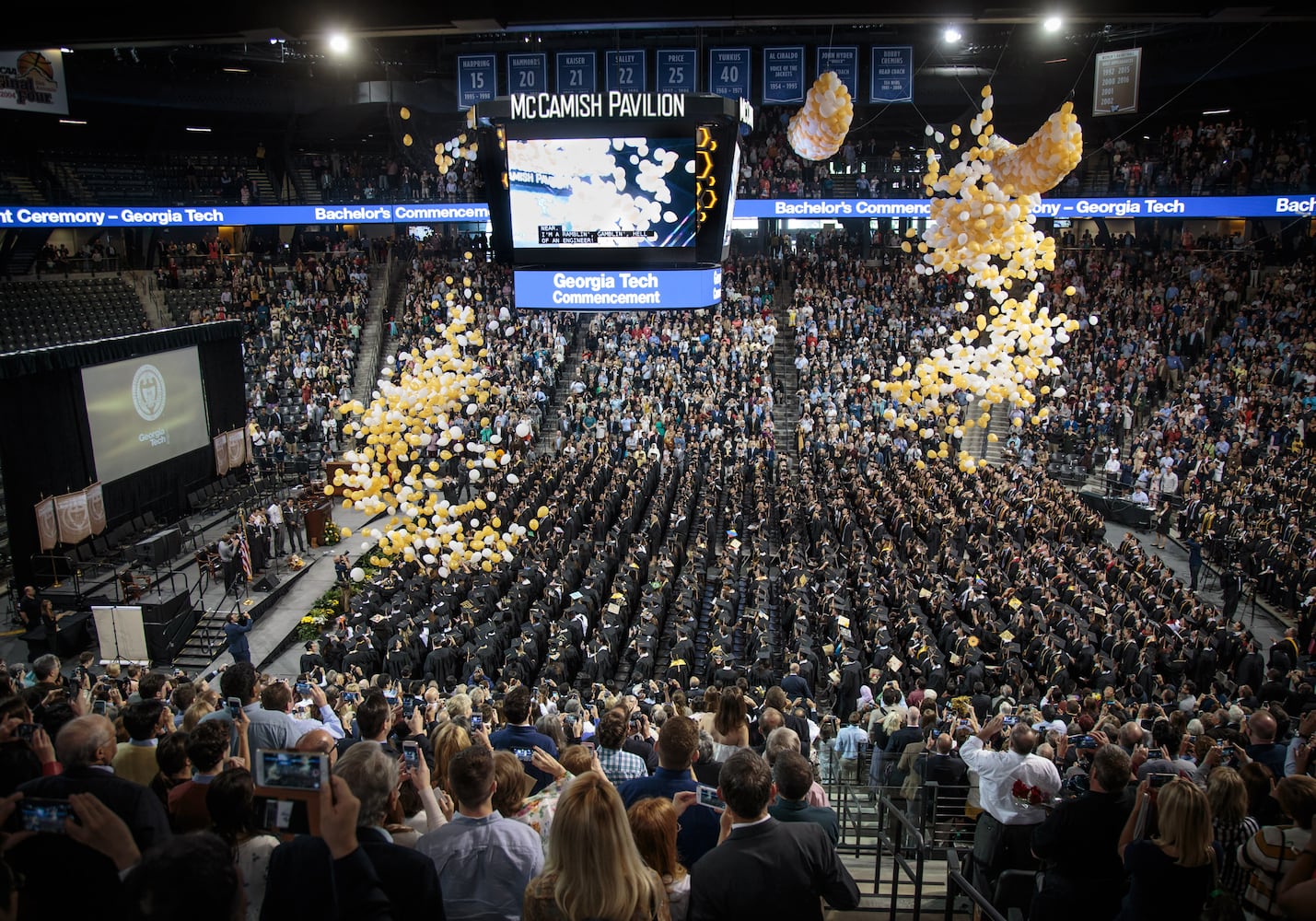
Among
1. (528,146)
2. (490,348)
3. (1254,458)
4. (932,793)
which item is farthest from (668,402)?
(932,793)

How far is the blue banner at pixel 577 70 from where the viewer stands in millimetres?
24938

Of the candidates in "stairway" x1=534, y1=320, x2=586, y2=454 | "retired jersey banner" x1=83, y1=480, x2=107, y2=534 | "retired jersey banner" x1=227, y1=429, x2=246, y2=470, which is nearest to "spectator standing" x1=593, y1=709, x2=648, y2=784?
"retired jersey banner" x1=83, y1=480, x2=107, y2=534

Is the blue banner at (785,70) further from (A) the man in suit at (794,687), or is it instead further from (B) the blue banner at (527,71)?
(A) the man in suit at (794,687)

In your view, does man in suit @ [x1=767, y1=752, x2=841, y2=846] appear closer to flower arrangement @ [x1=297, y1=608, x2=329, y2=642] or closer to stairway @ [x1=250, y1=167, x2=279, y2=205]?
flower arrangement @ [x1=297, y1=608, x2=329, y2=642]

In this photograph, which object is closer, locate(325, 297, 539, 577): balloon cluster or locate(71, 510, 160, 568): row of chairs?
locate(325, 297, 539, 577): balloon cluster

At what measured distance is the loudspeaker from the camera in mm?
17859

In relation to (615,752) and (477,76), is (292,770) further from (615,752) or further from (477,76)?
(477,76)

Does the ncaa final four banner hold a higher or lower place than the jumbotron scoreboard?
higher

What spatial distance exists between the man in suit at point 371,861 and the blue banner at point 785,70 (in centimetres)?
2444

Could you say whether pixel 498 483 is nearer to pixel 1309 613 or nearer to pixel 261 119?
pixel 1309 613

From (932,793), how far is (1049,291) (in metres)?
25.5

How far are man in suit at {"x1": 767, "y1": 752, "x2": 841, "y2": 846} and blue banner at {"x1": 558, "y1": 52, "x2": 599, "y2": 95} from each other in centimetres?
2378

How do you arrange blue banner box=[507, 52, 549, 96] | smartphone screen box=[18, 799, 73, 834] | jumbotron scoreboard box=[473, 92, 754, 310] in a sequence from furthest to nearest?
blue banner box=[507, 52, 549, 96] < jumbotron scoreboard box=[473, 92, 754, 310] < smartphone screen box=[18, 799, 73, 834]

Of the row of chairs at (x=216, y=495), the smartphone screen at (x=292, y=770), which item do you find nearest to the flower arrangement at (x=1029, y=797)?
the smartphone screen at (x=292, y=770)
